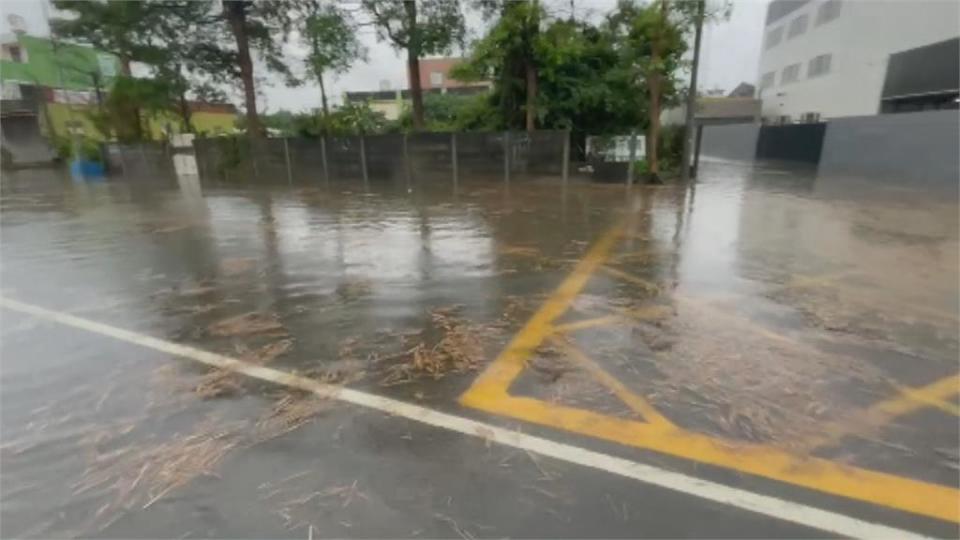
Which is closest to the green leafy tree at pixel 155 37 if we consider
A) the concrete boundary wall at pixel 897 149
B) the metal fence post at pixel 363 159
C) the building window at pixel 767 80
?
the metal fence post at pixel 363 159

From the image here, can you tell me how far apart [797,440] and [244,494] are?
2549 mm

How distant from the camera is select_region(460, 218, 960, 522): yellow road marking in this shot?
2066 mm

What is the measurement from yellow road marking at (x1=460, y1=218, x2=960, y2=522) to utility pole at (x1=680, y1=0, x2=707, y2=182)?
36.5 feet

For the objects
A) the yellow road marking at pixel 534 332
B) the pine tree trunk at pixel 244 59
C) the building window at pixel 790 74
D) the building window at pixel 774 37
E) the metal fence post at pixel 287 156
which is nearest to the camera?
the yellow road marking at pixel 534 332

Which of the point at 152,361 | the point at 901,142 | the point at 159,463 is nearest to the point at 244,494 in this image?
the point at 159,463

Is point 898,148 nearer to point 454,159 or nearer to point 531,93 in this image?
point 531,93

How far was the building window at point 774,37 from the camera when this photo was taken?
32031 millimetres

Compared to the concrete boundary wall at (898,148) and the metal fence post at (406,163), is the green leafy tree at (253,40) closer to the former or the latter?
the metal fence post at (406,163)

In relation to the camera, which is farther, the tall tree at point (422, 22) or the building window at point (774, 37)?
the building window at point (774, 37)

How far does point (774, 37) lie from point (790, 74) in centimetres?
409

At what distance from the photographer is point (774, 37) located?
108ft

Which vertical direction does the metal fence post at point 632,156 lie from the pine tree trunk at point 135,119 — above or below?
below

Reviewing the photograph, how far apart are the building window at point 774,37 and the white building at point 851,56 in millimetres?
61

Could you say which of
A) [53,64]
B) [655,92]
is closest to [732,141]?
[655,92]
